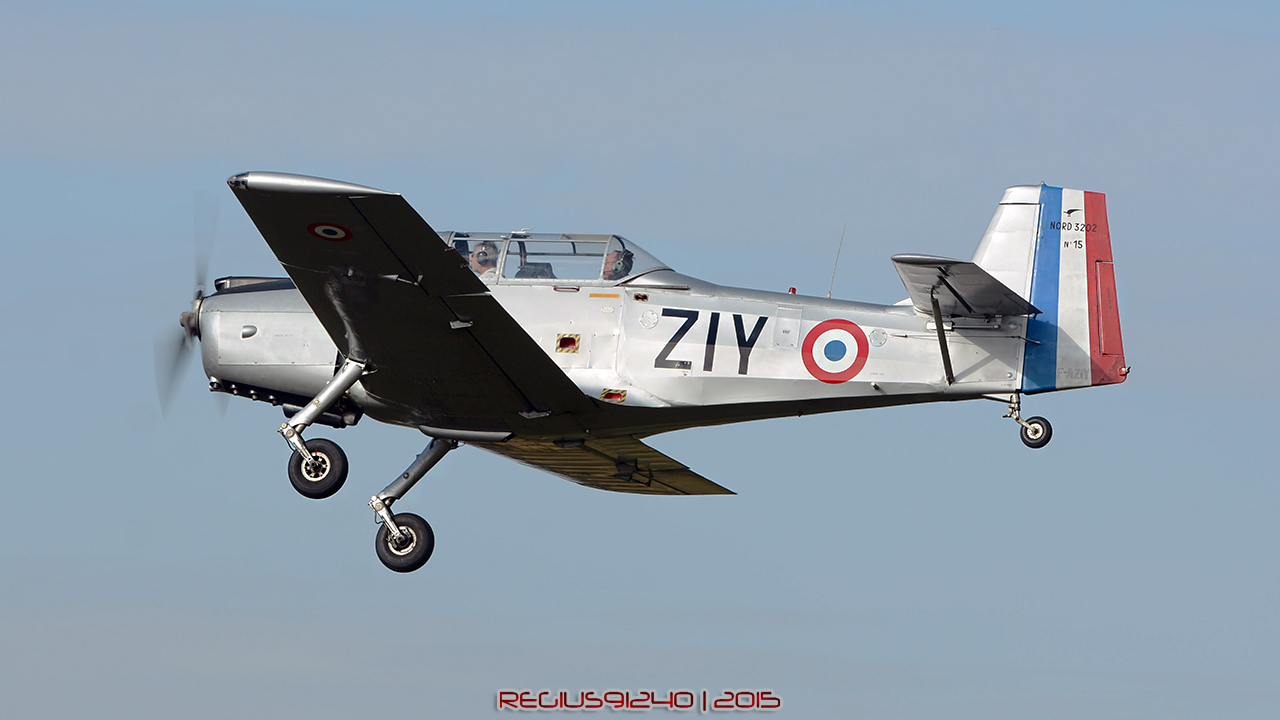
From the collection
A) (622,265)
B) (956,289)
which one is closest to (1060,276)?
(956,289)

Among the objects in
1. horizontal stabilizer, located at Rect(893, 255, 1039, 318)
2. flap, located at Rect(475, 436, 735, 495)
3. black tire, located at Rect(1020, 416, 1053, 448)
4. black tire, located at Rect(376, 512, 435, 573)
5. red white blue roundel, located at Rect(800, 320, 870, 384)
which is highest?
horizontal stabilizer, located at Rect(893, 255, 1039, 318)

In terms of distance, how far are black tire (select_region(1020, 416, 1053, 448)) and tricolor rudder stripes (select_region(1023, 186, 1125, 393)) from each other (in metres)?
0.44

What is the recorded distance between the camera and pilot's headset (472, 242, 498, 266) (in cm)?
1422

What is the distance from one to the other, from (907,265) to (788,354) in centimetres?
160

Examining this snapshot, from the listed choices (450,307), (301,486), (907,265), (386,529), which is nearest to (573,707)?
(386,529)

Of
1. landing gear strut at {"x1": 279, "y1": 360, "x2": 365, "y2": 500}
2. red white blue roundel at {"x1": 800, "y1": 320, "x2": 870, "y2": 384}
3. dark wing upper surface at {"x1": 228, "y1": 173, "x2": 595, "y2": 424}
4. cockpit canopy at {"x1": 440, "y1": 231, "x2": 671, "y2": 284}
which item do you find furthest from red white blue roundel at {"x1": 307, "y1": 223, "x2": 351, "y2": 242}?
red white blue roundel at {"x1": 800, "y1": 320, "x2": 870, "y2": 384}

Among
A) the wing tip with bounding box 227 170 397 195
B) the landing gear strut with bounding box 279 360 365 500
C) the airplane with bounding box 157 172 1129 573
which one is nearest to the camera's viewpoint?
the wing tip with bounding box 227 170 397 195

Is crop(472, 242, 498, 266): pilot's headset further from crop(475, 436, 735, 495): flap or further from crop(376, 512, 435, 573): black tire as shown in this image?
crop(376, 512, 435, 573): black tire

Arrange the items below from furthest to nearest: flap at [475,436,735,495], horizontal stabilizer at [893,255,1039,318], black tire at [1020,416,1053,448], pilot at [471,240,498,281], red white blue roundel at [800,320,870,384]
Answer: flap at [475,436,735,495] → pilot at [471,240,498,281] → red white blue roundel at [800,320,870,384] → black tire at [1020,416,1053,448] → horizontal stabilizer at [893,255,1039,318]

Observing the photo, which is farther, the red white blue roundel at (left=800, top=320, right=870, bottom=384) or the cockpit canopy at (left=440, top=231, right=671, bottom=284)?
the cockpit canopy at (left=440, top=231, right=671, bottom=284)

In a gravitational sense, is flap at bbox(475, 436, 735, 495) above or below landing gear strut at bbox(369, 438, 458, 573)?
above

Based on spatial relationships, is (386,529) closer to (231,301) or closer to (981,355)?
(231,301)

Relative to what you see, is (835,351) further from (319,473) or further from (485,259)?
(319,473)

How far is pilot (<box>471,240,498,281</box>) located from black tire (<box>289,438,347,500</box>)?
2032 millimetres
